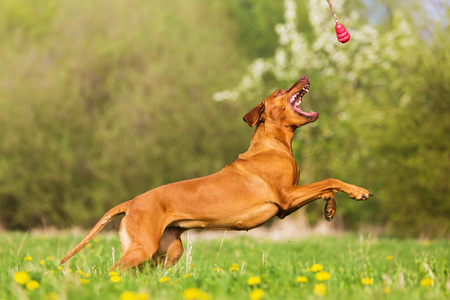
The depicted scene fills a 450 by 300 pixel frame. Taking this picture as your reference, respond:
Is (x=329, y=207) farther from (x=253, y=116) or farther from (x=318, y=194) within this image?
(x=253, y=116)

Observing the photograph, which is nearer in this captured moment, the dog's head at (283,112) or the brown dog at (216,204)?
the brown dog at (216,204)

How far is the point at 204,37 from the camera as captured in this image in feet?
66.1

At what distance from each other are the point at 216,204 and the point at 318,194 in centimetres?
88

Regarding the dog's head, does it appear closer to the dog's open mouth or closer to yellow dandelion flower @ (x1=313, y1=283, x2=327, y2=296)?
the dog's open mouth

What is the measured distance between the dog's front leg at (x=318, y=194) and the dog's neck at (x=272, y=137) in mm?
567

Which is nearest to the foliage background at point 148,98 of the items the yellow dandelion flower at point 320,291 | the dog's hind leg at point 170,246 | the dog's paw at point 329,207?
the dog's paw at point 329,207

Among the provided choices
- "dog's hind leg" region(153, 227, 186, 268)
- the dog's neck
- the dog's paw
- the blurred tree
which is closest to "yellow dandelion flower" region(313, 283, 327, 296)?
the dog's paw

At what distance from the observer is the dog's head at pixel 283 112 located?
5.43m

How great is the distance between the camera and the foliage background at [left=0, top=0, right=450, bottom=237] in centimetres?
1852

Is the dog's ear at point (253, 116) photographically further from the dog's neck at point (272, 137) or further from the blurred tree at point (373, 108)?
the blurred tree at point (373, 108)

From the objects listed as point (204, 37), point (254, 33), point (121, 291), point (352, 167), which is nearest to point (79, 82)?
point (204, 37)

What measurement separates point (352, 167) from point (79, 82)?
31.1ft

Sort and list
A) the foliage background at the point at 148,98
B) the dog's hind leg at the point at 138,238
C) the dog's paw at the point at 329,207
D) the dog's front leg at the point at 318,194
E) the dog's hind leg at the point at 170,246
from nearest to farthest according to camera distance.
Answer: the dog's hind leg at the point at 138,238
the dog's front leg at the point at 318,194
the dog's paw at the point at 329,207
the dog's hind leg at the point at 170,246
the foliage background at the point at 148,98

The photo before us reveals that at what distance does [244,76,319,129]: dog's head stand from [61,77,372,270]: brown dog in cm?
32
